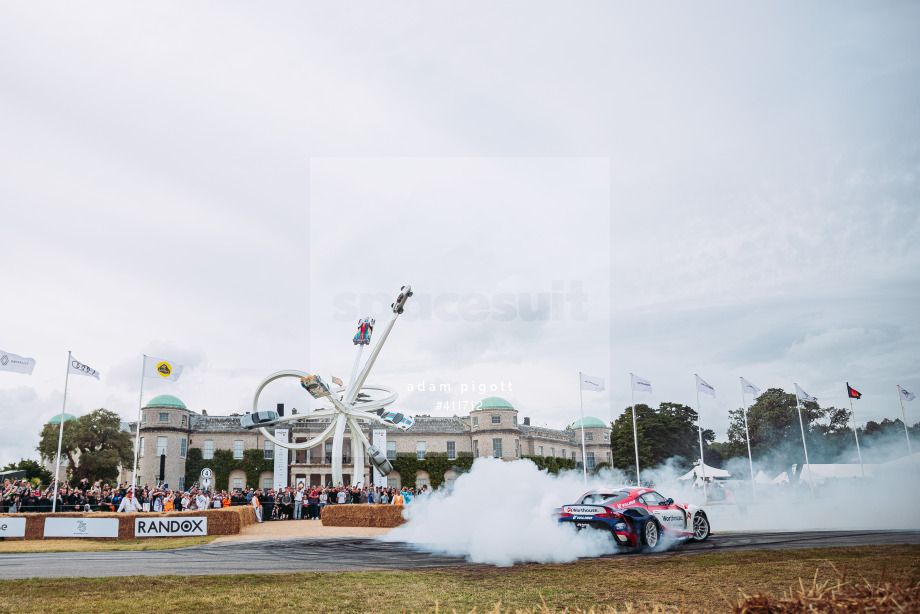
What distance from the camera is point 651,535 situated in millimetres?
17656

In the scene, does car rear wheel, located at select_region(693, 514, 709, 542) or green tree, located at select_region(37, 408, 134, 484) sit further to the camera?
green tree, located at select_region(37, 408, 134, 484)

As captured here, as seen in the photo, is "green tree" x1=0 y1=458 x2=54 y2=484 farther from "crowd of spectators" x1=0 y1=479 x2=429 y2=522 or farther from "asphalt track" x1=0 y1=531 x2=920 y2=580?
"asphalt track" x1=0 y1=531 x2=920 y2=580

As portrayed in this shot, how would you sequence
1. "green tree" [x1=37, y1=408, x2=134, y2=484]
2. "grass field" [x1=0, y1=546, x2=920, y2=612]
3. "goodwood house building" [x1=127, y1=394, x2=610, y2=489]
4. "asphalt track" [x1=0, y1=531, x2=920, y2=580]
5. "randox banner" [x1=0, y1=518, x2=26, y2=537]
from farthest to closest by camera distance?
"goodwood house building" [x1=127, y1=394, x2=610, y2=489]
"green tree" [x1=37, y1=408, x2=134, y2=484]
"randox banner" [x1=0, y1=518, x2=26, y2=537]
"asphalt track" [x1=0, y1=531, x2=920, y2=580]
"grass field" [x1=0, y1=546, x2=920, y2=612]

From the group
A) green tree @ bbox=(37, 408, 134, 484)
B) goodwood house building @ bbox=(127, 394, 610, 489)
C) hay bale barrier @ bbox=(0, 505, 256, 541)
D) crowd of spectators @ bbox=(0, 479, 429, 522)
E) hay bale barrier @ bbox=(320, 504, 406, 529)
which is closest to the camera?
hay bale barrier @ bbox=(0, 505, 256, 541)

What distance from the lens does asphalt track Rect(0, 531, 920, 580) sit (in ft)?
47.2

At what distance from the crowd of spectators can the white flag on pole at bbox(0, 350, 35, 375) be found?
568cm

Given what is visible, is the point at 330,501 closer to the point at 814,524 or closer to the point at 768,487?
the point at 814,524

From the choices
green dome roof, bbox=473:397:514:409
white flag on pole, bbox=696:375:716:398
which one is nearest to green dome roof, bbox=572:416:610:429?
green dome roof, bbox=473:397:514:409

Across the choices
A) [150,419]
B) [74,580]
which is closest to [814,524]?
[74,580]

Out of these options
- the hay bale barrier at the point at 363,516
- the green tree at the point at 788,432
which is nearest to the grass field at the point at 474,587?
the hay bale barrier at the point at 363,516

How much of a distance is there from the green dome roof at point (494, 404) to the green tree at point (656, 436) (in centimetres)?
1628

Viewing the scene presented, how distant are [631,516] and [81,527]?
21364mm

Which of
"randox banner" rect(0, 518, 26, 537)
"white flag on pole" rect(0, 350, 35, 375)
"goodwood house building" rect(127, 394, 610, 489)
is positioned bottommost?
"randox banner" rect(0, 518, 26, 537)

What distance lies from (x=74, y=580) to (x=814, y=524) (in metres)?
29.2
